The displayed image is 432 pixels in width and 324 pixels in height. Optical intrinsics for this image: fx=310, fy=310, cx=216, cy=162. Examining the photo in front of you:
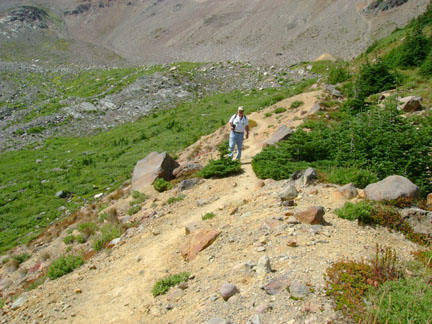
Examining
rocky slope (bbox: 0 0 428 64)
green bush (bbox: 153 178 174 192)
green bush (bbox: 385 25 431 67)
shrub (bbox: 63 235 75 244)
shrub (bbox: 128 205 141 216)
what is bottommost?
shrub (bbox: 63 235 75 244)

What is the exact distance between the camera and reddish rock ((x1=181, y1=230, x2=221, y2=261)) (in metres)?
6.97

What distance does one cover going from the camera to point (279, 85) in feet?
119

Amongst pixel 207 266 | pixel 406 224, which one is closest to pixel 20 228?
pixel 207 266

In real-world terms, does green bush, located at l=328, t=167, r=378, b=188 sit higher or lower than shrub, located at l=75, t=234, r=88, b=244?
higher

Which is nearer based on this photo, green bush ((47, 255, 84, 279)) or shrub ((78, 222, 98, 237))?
green bush ((47, 255, 84, 279))

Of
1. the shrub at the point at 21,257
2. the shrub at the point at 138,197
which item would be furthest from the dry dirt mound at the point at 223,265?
the shrub at the point at 21,257

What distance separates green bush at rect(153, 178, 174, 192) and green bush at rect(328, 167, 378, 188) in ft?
20.9

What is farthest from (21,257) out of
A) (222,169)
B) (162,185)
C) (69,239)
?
(222,169)

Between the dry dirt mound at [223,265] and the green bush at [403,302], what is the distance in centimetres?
56

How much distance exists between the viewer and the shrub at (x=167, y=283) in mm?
6082

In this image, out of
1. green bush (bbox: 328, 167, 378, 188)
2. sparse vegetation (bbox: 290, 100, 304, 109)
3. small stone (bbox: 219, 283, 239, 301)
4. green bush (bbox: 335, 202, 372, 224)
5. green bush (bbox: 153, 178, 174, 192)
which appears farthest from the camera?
sparse vegetation (bbox: 290, 100, 304, 109)

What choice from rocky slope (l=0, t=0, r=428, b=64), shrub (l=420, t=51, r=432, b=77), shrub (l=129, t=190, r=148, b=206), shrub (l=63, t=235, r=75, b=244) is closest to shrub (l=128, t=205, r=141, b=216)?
shrub (l=129, t=190, r=148, b=206)

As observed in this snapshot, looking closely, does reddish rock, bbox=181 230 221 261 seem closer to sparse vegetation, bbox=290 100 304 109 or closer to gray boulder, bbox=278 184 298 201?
gray boulder, bbox=278 184 298 201

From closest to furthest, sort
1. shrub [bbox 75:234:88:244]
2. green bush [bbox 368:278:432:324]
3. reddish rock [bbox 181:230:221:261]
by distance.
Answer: green bush [bbox 368:278:432:324]
reddish rock [bbox 181:230:221:261]
shrub [bbox 75:234:88:244]
